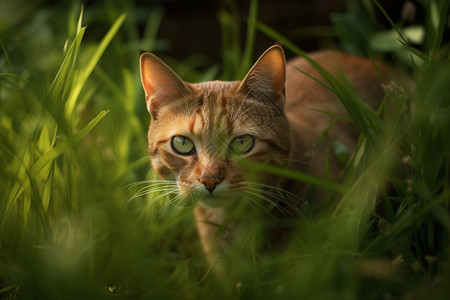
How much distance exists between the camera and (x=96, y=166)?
2.03 meters

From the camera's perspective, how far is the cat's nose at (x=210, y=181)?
1.40 m

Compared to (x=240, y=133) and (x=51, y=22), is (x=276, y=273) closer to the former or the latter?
(x=240, y=133)

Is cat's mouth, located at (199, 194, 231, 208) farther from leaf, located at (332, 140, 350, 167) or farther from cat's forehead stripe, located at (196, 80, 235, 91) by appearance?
leaf, located at (332, 140, 350, 167)

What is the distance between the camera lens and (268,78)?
151 cm

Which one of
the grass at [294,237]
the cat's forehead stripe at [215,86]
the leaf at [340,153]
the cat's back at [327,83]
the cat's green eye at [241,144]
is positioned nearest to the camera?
the grass at [294,237]

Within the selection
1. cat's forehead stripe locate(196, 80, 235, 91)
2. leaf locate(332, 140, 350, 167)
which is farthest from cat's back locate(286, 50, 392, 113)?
cat's forehead stripe locate(196, 80, 235, 91)

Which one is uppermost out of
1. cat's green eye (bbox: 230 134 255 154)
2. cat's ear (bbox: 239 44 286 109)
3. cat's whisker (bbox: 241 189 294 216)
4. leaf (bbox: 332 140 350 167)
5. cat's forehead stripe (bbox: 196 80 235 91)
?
cat's ear (bbox: 239 44 286 109)

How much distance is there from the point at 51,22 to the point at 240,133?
2133 millimetres

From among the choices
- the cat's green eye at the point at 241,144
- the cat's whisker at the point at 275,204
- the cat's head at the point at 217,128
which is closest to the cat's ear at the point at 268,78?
the cat's head at the point at 217,128

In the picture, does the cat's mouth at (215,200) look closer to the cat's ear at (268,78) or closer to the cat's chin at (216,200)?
the cat's chin at (216,200)

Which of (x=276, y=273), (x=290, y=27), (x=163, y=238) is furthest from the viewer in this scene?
(x=290, y=27)

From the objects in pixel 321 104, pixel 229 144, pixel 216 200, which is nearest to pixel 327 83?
pixel 321 104

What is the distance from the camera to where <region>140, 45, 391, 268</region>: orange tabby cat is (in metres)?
1.44

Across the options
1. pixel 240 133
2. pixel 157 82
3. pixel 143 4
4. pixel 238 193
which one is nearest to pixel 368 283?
pixel 238 193
